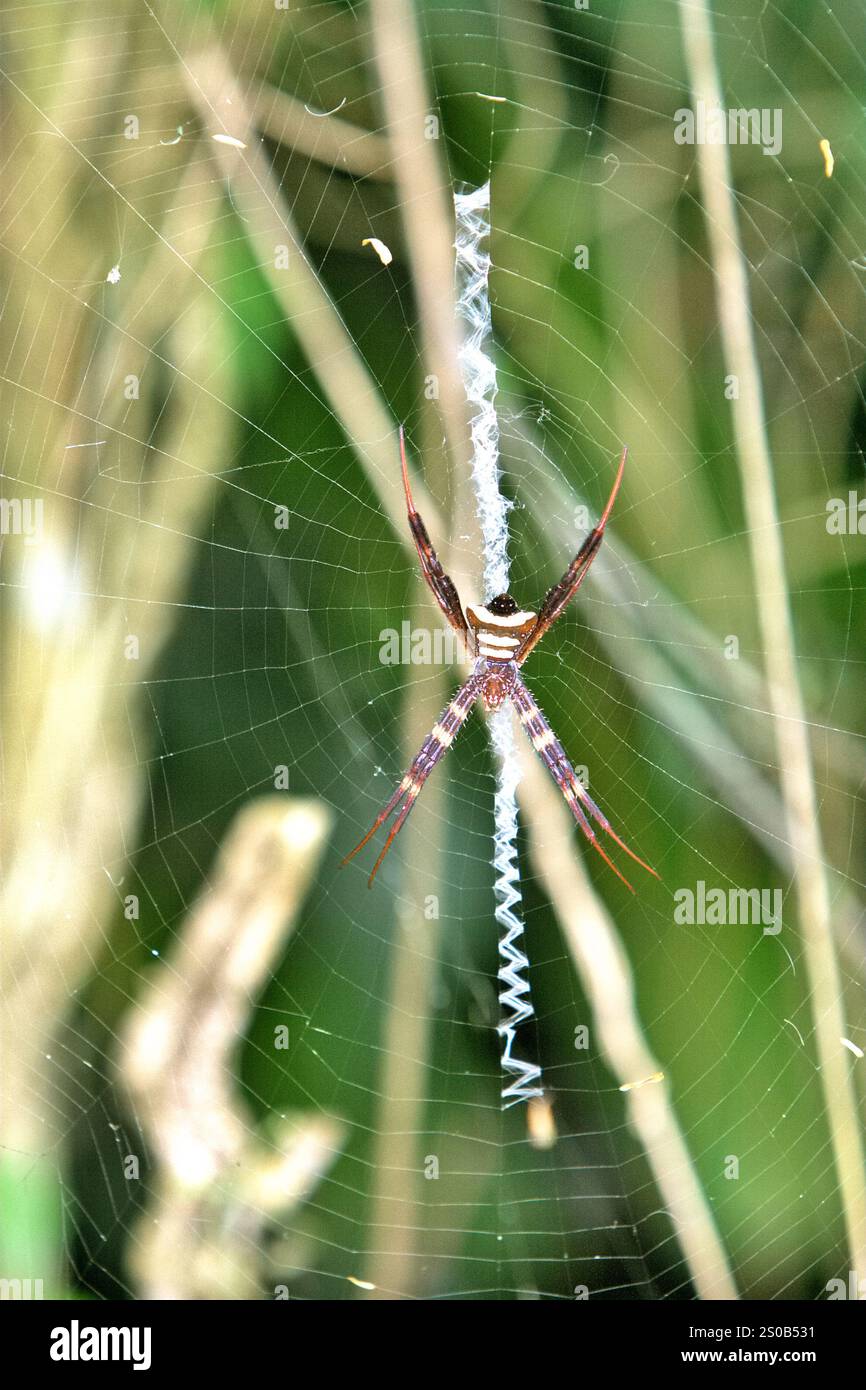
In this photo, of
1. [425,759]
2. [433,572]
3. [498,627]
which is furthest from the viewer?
[425,759]

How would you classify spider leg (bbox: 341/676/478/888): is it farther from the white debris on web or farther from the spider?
the white debris on web

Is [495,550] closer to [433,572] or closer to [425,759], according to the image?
[433,572]

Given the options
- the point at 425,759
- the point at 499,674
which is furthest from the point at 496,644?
the point at 425,759

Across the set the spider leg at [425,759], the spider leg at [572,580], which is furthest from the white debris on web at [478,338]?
the spider leg at [425,759]

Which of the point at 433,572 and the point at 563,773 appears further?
the point at 563,773

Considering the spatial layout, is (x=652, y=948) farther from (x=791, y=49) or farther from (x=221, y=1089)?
(x=791, y=49)

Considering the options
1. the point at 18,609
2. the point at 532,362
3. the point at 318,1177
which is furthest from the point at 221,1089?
the point at 532,362

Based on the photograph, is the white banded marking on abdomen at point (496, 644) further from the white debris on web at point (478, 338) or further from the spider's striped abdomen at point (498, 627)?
the white debris on web at point (478, 338)
